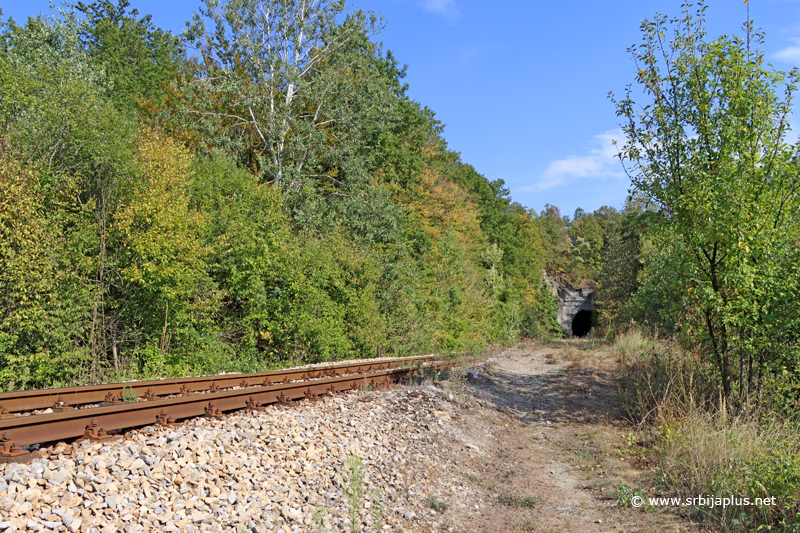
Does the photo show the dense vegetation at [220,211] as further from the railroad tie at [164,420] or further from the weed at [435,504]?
the weed at [435,504]

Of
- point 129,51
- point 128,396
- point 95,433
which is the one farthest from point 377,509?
point 129,51

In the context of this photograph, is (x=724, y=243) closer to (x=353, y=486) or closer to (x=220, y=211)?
(x=353, y=486)

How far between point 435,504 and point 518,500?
4.09ft

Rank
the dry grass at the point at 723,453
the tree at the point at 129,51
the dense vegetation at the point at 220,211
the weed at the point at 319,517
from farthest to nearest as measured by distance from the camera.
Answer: the tree at the point at 129,51, the dense vegetation at the point at 220,211, the dry grass at the point at 723,453, the weed at the point at 319,517

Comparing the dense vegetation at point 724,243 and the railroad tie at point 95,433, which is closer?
the railroad tie at point 95,433

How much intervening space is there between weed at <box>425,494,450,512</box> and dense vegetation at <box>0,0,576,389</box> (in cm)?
1014

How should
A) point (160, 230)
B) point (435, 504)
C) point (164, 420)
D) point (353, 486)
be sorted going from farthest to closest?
point (160, 230)
point (164, 420)
point (435, 504)
point (353, 486)

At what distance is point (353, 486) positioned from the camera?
5672 millimetres

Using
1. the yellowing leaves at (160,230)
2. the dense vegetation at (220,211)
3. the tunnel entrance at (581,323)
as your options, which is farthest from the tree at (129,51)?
the tunnel entrance at (581,323)

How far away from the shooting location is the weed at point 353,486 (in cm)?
514

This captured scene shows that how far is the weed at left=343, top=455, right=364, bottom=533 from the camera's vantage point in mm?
5142

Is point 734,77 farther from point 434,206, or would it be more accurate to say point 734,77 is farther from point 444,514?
point 434,206

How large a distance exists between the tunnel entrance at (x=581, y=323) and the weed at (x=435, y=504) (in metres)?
76.2

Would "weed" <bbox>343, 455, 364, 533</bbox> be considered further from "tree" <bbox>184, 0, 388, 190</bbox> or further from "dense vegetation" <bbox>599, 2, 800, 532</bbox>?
"tree" <bbox>184, 0, 388, 190</bbox>
